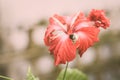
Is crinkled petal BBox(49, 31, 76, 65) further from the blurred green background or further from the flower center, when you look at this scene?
the blurred green background

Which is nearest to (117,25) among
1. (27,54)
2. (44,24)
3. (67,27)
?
(44,24)

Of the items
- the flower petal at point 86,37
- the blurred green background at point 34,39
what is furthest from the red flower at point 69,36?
the blurred green background at point 34,39

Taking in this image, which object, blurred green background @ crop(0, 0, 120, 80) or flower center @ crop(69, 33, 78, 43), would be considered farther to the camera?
blurred green background @ crop(0, 0, 120, 80)

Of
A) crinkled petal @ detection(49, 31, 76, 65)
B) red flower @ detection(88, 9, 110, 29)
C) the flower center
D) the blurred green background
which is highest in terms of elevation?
red flower @ detection(88, 9, 110, 29)

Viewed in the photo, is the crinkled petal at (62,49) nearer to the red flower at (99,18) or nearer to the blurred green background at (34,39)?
the red flower at (99,18)

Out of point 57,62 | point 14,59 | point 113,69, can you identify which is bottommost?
point 113,69

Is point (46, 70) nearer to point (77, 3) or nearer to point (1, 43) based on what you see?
point (1, 43)

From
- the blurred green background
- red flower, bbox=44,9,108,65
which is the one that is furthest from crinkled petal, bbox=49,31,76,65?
the blurred green background

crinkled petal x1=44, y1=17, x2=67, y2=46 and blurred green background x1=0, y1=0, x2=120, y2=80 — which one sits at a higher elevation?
crinkled petal x1=44, y1=17, x2=67, y2=46

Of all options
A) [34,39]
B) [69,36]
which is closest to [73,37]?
[69,36]
